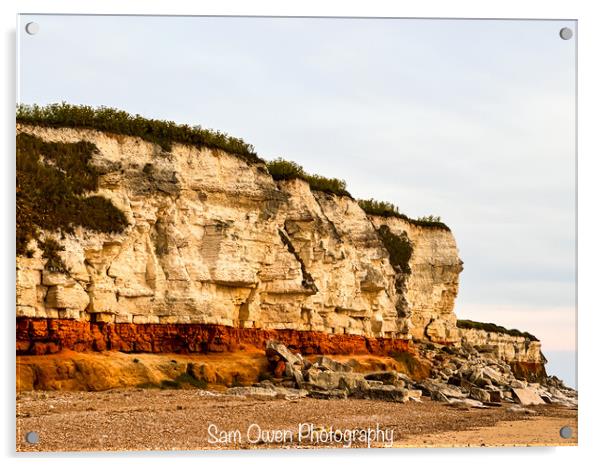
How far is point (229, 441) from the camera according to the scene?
2030cm

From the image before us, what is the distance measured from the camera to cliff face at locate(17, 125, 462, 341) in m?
27.9

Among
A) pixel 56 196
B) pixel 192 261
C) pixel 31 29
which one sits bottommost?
pixel 192 261

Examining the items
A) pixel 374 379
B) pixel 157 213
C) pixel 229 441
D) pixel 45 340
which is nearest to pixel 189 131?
pixel 157 213

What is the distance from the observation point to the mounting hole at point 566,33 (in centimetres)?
2128

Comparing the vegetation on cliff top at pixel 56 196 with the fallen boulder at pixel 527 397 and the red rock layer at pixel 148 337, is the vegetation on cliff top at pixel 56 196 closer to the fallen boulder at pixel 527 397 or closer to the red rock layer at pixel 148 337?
the red rock layer at pixel 148 337

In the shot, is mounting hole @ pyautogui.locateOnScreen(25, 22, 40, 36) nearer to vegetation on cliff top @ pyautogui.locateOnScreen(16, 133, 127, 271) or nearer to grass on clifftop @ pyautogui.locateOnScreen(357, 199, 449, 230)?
vegetation on cliff top @ pyautogui.locateOnScreen(16, 133, 127, 271)

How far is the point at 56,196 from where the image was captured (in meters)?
26.9

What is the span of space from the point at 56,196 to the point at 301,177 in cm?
1615

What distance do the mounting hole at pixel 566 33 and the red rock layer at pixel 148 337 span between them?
1424 centimetres

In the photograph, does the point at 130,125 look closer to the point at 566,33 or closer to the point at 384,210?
the point at 566,33

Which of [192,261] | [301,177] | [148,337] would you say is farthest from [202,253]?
[301,177]

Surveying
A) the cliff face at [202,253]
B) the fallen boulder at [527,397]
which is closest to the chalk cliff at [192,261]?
the cliff face at [202,253]

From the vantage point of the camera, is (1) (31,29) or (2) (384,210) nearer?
(1) (31,29)

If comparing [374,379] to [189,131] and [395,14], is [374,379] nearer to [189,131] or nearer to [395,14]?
[189,131]
